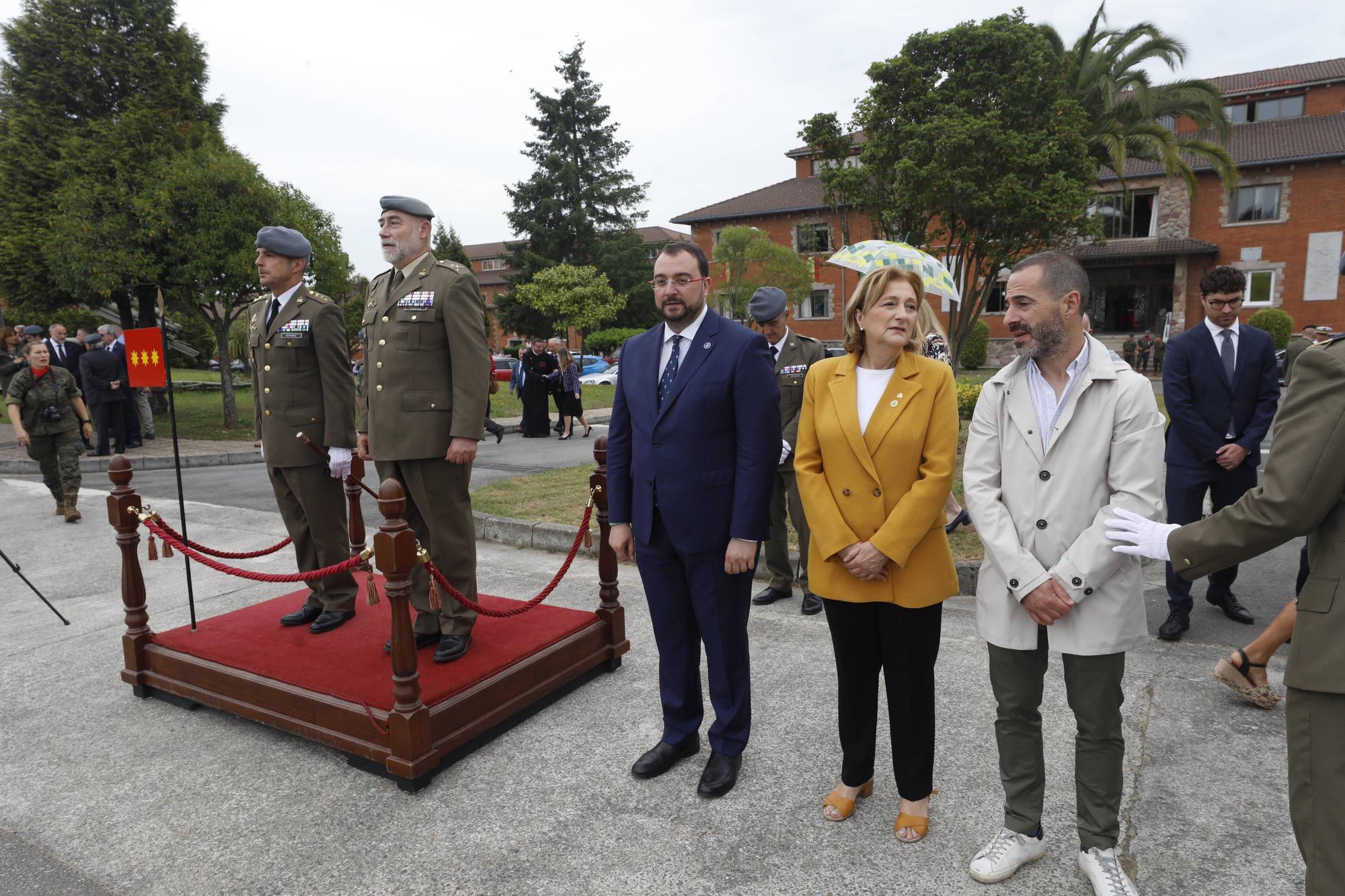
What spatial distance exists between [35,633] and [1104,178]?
38.3m

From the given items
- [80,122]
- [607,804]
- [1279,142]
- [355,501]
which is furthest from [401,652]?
[1279,142]

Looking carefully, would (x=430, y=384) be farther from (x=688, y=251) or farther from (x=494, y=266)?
(x=494, y=266)

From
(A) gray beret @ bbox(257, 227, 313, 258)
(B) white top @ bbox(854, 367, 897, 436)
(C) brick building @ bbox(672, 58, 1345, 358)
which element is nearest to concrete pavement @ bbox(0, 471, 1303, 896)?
(B) white top @ bbox(854, 367, 897, 436)

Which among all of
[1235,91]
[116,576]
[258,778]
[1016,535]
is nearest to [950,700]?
[1016,535]

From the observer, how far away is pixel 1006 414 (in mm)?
2727

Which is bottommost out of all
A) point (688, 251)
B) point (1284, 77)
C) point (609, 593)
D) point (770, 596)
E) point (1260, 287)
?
point (770, 596)

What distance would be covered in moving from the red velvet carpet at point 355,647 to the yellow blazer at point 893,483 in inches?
72.9

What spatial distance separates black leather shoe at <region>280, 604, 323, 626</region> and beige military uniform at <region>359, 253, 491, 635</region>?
3.46ft

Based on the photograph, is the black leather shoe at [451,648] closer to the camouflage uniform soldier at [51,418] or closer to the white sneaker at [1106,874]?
the white sneaker at [1106,874]

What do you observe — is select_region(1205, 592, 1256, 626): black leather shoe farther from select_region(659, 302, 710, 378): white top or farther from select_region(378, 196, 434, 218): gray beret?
select_region(378, 196, 434, 218): gray beret

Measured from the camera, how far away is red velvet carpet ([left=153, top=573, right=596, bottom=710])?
3.67m

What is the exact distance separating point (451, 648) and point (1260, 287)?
3782cm

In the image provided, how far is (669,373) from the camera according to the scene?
3268mm

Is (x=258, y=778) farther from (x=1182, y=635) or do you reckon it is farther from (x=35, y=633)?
(x=1182, y=635)
